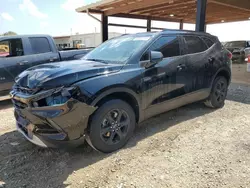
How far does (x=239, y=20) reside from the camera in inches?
650

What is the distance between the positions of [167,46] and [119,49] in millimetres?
873

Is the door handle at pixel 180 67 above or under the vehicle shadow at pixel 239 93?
above

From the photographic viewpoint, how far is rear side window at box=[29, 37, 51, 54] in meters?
6.45

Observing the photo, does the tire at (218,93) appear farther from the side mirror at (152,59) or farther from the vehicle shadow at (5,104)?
the vehicle shadow at (5,104)

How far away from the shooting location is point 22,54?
6273mm

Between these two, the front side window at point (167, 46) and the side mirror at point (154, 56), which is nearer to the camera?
the side mirror at point (154, 56)

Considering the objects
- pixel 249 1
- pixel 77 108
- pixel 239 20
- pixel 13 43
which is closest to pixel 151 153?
pixel 77 108

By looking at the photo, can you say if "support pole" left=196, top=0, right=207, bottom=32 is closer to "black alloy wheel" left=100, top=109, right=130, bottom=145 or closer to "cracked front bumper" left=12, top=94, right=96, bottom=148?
"black alloy wheel" left=100, top=109, right=130, bottom=145

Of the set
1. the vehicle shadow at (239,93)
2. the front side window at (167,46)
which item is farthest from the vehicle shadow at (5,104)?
the vehicle shadow at (239,93)

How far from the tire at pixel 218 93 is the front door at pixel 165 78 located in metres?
1.03

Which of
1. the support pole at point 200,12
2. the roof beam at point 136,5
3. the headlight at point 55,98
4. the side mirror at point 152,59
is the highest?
the roof beam at point 136,5

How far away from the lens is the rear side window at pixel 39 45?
254 inches

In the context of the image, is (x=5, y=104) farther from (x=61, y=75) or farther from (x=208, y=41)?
(x=208, y=41)

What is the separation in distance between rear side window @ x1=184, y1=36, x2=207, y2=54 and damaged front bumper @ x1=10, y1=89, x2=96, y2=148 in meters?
2.53
